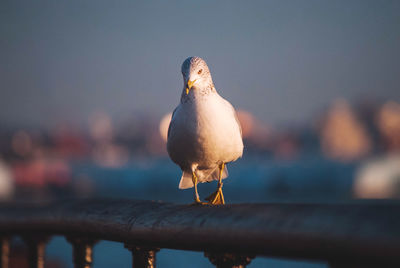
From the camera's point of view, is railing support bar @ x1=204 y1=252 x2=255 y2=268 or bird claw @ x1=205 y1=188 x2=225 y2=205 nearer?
railing support bar @ x1=204 y1=252 x2=255 y2=268

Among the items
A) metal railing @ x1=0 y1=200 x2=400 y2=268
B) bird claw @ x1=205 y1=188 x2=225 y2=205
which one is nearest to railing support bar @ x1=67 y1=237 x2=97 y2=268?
metal railing @ x1=0 y1=200 x2=400 y2=268

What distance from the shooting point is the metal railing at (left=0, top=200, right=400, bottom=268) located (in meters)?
0.92

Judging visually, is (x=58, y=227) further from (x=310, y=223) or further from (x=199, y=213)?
(x=310, y=223)

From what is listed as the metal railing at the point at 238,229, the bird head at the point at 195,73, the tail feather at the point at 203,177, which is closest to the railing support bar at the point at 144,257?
the metal railing at the point at 238,229

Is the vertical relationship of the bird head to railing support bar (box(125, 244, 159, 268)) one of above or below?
above

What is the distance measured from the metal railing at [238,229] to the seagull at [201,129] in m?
0.53

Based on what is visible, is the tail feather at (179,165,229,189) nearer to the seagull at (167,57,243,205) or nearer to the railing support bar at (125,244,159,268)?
the seagull at (167,57,243,205)

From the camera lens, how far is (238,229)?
1207 millimetres

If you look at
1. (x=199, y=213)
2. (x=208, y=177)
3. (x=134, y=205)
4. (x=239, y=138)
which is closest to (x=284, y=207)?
(x=199, y=213)

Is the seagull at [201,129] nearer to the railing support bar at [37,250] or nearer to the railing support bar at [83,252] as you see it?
the railing support bar at [83,252]

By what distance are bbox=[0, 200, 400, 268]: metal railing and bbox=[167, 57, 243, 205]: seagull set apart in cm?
53

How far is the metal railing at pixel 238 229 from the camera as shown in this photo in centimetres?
92

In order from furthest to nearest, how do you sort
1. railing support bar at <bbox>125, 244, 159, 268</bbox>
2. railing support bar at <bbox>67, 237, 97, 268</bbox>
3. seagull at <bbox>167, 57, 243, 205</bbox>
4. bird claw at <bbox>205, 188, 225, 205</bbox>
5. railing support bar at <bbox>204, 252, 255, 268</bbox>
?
bird claw at <bbox>205, 188, 225, 205</bbox>
seagull at <bbox>167, 57, 243, 205</bbox>
railing support bar at <bbox>67, 237, 97, 268</bbox>
railing support bar at <bbox>125, 244, 159, 268</bbox>
railing support bar at <bbox>204, 252, 255, 268</bbox>

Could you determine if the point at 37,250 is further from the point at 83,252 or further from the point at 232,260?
the point at 232,260
